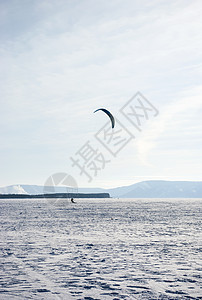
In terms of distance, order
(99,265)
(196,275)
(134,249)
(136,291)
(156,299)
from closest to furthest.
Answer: (156,299) → (136,291) → (196,275) → (99,265) → (134,249)

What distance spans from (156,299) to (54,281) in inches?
175

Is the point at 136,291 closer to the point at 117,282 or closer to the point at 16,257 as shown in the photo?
the point at 117,282

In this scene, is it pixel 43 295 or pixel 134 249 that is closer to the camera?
pixel 43 295

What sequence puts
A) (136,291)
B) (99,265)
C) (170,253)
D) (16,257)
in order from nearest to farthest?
1. (136,291)
2. (99,265)
3. (16,257)
4. (170,253)

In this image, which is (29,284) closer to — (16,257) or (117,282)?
(117,282)

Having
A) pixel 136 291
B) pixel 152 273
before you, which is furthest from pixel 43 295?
pixel 152 273

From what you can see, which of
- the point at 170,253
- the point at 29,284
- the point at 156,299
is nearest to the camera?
the point at 156,299

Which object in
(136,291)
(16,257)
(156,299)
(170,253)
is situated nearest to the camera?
(156,299)

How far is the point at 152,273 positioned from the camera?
15.4 meters

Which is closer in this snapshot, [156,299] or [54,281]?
[156,299]

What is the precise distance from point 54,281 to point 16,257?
5.98 m

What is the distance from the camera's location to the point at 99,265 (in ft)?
56.6

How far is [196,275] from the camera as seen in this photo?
1485 centimetres

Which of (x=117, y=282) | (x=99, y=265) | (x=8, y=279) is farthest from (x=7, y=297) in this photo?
(x=99, y=265)
